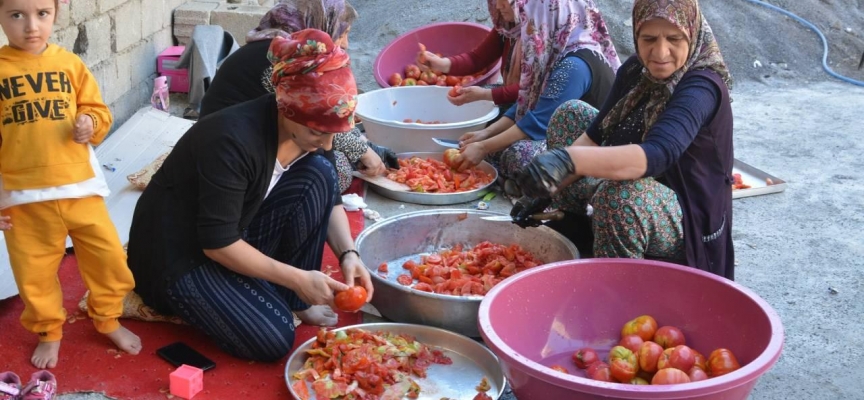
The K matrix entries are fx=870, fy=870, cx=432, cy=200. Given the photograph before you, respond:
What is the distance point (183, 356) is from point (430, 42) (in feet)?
12.3

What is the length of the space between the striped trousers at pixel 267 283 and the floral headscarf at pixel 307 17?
3.05ft

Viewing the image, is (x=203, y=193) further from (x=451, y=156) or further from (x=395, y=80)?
(x=395, y=80)

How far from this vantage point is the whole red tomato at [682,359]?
8.55 feet

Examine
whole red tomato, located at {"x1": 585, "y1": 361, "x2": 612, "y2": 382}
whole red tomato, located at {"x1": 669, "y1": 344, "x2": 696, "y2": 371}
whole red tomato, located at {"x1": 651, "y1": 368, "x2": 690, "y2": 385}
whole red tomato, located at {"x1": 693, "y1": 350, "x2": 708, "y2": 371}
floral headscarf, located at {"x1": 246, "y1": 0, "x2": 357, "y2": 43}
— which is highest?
floral headscarf, located at {"x1": 246, "y1": 0, "x2": 357, "y2": 43}

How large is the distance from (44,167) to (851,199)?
4.04m

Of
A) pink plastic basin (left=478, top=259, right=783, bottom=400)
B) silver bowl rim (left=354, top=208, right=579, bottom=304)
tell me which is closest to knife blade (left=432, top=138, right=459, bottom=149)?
silver bowl rim (left=354, top=208, right=579, bottom=304)

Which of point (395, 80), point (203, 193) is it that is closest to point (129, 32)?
point (395, 80)

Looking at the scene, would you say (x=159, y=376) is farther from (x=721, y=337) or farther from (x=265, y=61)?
(x=721, y=337)

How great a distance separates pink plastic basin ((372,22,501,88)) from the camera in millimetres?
6082

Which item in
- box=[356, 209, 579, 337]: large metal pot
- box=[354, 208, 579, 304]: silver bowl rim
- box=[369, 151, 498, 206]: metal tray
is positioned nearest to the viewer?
box=[354, 208, 579, 304]: silver bowl rim

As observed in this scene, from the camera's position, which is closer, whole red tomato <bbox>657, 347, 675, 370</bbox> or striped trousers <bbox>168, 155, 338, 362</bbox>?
whole red tomato <bbox>657, 347, 675, 370</bbox>

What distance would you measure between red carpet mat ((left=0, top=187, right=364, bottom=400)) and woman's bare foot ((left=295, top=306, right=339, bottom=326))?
3 cm

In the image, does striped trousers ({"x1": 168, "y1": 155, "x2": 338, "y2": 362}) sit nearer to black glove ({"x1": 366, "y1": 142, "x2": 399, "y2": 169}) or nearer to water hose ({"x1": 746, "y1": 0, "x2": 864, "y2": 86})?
black glove ({"x1": 366, "y1": 142, "x2": 399, "y2": 169})

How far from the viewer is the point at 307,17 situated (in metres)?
3.81
